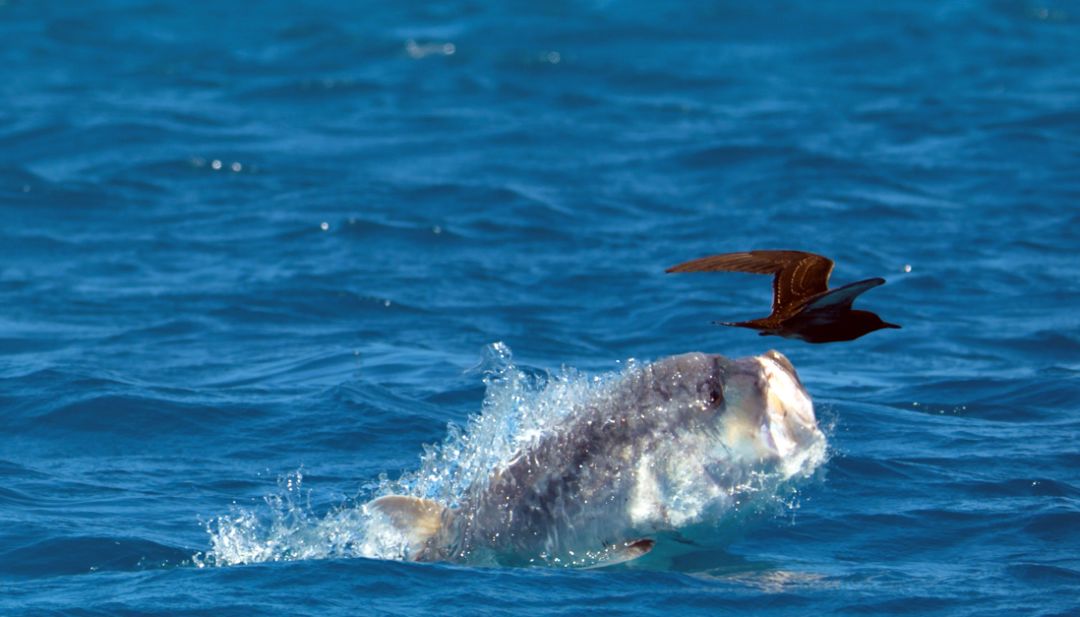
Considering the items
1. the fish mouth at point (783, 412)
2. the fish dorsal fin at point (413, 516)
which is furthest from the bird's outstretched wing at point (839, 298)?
the fish dorsal fin at point (413, 516)

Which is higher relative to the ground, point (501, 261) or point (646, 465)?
point (646, 465)

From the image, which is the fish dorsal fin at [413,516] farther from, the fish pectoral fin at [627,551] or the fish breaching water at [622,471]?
the fish pectoral fin at [627,551]

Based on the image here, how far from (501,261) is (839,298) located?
939 cm

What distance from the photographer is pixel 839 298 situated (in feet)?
20.8

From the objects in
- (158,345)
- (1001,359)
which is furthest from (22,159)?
(1001,359)

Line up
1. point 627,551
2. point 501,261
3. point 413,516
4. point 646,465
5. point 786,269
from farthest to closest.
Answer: point 501,261, point 413,516, point 627,551, point 646,465, point 786,269

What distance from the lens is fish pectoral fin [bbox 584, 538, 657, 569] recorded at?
6859 millimetres

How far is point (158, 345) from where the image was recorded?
12.9 meters

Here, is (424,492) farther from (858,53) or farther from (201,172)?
(858,53)

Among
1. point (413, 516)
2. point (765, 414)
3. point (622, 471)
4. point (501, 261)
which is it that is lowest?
point (501, 261)

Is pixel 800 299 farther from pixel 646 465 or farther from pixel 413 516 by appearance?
pixel 413 516

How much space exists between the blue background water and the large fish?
0.23m

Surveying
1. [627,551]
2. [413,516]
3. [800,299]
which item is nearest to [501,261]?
[413,516]

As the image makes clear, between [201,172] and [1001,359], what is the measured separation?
33.3ft
